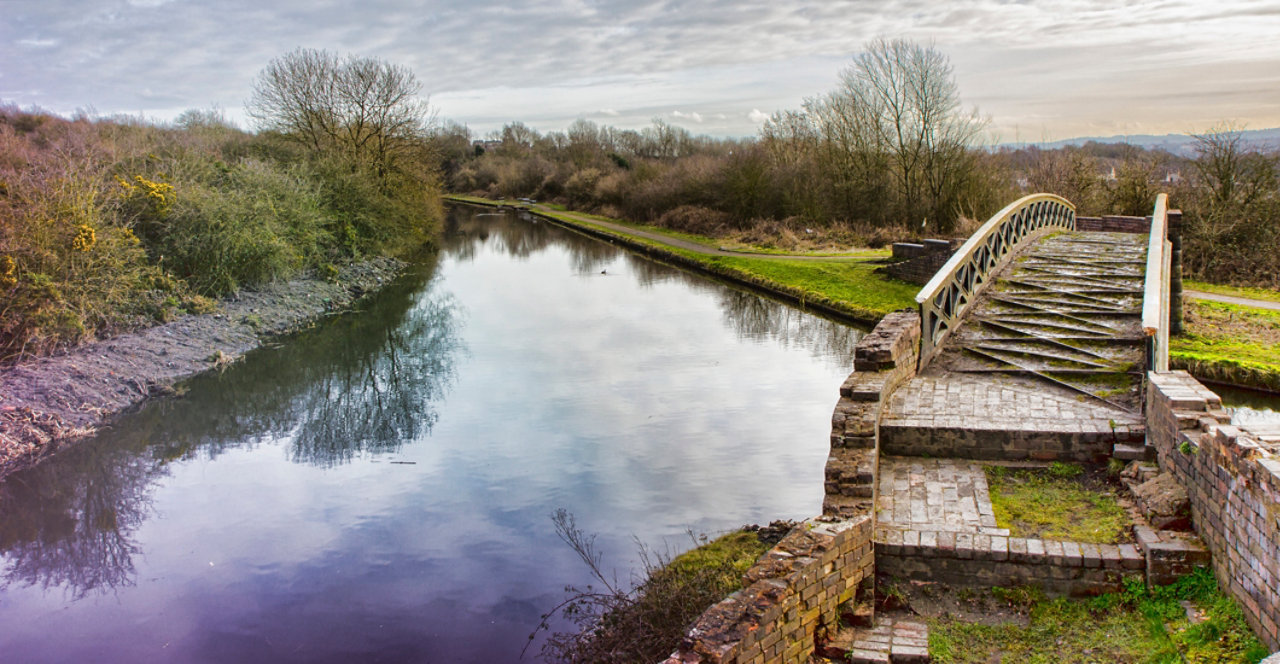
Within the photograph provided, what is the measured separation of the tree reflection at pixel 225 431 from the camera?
32.1 feet

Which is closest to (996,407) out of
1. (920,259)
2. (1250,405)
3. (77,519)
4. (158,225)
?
(1250,405)

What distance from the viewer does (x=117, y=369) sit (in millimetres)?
Result: 15234

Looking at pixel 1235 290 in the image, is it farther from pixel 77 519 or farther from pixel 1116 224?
pixel 77 519

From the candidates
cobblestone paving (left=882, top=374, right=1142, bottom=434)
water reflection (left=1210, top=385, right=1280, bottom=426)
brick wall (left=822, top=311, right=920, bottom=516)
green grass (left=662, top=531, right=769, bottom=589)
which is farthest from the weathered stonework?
green grass (left=662, top=531, right=769, bottom=589)

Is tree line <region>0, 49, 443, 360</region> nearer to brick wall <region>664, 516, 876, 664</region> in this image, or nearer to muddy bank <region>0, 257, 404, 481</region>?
muddy bank <region>0, 257, 404, 481</region>

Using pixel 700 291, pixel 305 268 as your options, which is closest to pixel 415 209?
pixel 305 268

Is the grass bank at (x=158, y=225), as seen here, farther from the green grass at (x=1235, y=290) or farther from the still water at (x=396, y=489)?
the green grass at (x=1235, y=290)

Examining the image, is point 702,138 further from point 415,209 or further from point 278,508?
point 278,508

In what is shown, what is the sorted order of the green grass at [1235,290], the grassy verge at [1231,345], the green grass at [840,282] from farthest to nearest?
the green grass at [840,282]
the green grass at [1235,290]
the grassy verge at [1231,345]

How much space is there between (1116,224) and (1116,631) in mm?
17286

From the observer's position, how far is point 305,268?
26562 millimetres

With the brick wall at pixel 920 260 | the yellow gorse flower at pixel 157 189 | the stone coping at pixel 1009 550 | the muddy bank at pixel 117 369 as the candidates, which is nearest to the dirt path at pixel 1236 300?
the brick wall at pixel 920 260

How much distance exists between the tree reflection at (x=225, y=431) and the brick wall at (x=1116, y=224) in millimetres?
15951

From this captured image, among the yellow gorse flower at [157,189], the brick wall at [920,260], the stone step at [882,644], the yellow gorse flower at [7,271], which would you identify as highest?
the yellow gorse flower at [157,189]
